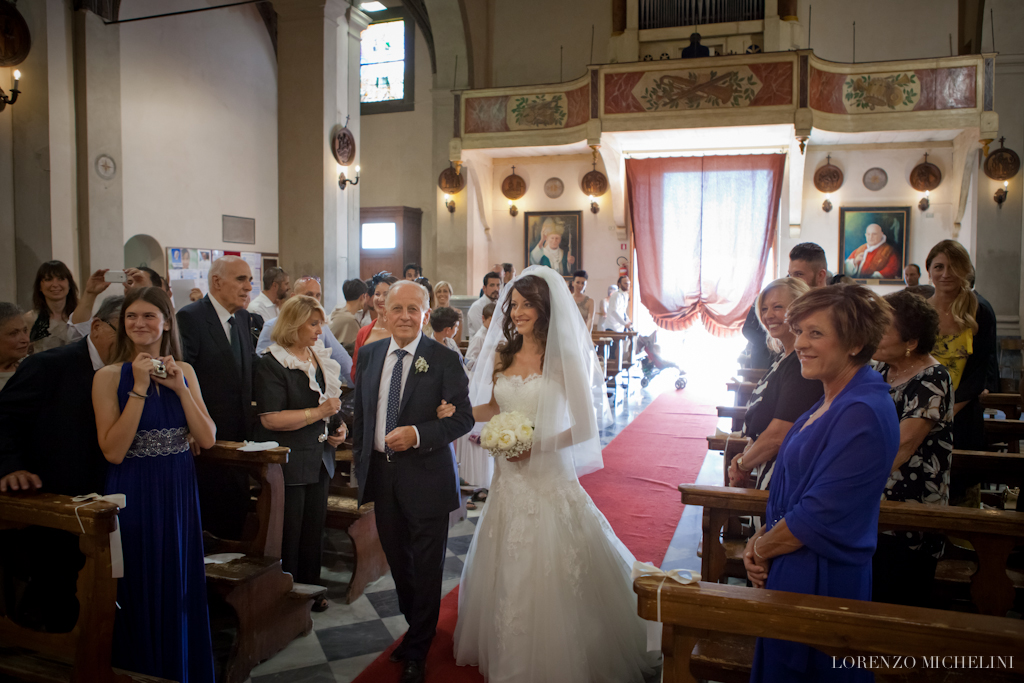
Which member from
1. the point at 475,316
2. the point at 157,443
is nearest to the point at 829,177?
the point at 475,316

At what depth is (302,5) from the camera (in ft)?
29.5

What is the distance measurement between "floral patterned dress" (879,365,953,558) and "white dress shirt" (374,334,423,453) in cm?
180

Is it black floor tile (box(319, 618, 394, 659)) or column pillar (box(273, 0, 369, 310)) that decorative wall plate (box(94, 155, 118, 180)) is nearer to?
column pillar (box(273, 0, 369, 310))

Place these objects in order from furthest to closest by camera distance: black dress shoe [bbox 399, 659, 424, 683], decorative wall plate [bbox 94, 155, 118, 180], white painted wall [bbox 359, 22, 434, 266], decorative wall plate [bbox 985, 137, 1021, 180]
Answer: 1. white painted wall [bbox 359, 22, 434, 266]
2. decorative wall plate [bbox 985, 137, 1021, 180]
3. decorative wall plate [bbox 94, 155, 118, 180]
4. black dress shoe [bbox 399, 659, 424, 683]

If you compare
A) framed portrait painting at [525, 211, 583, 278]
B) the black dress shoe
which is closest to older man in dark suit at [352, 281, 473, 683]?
the black dress shoe

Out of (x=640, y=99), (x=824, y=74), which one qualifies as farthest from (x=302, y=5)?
(x=824, y=74)

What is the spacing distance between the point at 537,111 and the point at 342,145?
12.4 feet

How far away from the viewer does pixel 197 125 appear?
12.6 meters

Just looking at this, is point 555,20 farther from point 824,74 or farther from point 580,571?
point 580,571

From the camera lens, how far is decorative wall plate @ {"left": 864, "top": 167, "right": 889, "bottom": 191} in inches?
462

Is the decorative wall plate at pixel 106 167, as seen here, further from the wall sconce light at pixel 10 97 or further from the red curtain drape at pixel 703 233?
the red curtain drape at pixel 703 233

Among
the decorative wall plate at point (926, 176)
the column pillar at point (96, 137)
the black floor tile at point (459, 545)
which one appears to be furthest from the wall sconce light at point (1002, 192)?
the column pillar at point (96, 137)

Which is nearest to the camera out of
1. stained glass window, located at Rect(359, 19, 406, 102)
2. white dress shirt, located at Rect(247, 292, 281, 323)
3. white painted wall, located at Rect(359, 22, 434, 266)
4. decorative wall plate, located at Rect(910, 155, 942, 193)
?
white dress shirt, located at Rect(247, 292, 281, 323)

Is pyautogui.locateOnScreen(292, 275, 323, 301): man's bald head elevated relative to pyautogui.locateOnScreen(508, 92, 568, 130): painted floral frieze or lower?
lower
